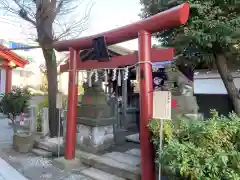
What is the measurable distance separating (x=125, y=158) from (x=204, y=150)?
2.97 m

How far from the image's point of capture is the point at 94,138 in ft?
23.2

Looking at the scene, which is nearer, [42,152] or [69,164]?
[69,164]

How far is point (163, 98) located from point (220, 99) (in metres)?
7.51

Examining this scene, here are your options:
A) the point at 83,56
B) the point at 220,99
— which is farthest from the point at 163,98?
the point at 220,99

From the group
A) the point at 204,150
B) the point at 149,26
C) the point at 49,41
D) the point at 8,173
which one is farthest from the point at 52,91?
the point at 204,150

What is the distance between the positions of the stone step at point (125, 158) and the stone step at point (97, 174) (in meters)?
0.50

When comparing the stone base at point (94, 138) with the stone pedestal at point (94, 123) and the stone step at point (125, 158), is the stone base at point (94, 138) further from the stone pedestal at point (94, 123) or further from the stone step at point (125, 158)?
the stone step at point (125, 158)

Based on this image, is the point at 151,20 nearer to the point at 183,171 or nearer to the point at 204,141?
the point at 204,141

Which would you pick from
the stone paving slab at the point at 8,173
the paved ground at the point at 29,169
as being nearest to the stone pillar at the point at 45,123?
the paved ground at the point at 29,169

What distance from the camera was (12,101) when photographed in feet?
27.8

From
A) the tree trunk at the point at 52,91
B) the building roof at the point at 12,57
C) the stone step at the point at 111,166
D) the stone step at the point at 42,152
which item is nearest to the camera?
the stone step at the point at 111,166

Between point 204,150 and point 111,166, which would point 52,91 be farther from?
point 204,150

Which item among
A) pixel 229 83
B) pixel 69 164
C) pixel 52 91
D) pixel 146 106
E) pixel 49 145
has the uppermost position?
pixel 229 83

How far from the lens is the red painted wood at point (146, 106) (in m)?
4.66
